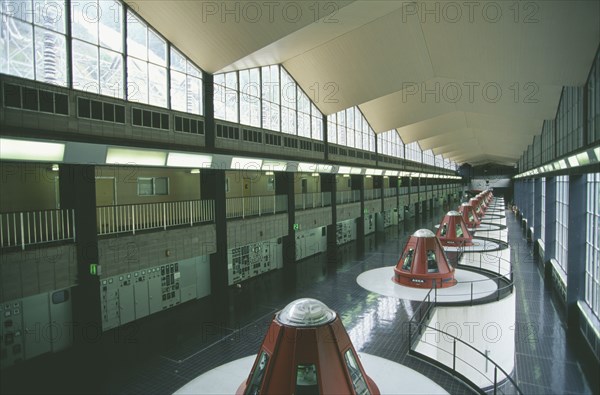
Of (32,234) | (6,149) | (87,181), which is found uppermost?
(6,149)

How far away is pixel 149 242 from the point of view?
10.9 metres

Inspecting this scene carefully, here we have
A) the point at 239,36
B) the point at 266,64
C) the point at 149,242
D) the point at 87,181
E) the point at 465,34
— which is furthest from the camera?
the point at 266,64

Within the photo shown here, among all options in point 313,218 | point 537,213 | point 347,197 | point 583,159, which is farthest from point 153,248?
point 537,213

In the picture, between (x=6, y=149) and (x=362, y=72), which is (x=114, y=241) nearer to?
(x=6, y=149)

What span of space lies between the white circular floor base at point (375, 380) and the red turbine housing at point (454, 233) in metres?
10.6

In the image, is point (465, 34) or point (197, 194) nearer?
point (465, 34)

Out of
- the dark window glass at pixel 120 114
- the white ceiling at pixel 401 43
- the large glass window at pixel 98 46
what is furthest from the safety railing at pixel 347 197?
the large glass window at pixel 98 46

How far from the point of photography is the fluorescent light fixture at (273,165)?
15.2 metres

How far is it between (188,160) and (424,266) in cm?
784

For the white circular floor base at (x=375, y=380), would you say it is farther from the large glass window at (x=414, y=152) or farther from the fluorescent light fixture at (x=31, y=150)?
the large glass window at (x=414, y=152)

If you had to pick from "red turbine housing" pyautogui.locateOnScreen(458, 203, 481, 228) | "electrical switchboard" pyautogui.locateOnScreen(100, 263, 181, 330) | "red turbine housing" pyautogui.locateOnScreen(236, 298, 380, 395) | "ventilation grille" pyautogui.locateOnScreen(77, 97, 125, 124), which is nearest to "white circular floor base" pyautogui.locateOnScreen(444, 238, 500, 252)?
"red turbine housing" pyautogui.locateOnScreen(458, 203, 481, 228)

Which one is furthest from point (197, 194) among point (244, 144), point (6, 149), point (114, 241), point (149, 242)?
point (6, 149)

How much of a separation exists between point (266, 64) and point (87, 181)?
9298mm

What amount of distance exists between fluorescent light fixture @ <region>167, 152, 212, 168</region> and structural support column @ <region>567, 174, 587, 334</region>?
1215 centimetres
